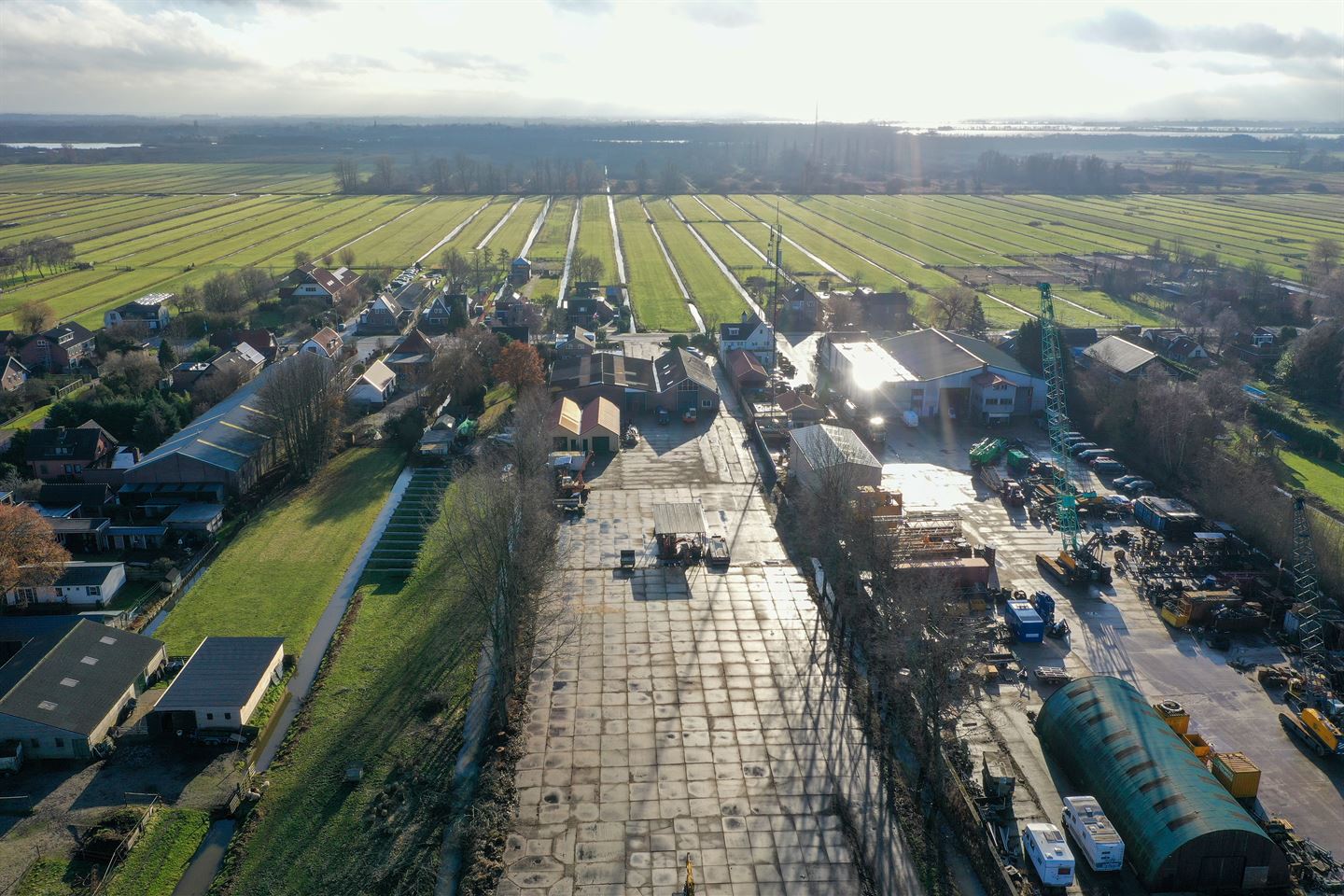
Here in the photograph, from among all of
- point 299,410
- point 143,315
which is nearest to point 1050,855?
point 299,410

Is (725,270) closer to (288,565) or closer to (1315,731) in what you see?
(288,565)

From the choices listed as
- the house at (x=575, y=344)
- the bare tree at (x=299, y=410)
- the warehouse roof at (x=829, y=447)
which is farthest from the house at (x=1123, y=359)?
the bare tree at (x=299, y=410)

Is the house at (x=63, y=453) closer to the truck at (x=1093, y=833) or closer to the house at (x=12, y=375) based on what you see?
the house at (x=12, y=375)

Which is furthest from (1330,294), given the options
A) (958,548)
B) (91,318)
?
(91,318)

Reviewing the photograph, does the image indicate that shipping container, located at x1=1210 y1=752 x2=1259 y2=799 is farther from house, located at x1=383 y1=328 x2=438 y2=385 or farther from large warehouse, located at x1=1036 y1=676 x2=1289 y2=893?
house, located at x1=383 y1=328 x2=438 y2=385

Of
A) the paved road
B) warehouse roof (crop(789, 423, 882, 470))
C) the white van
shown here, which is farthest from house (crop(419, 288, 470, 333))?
the white van
